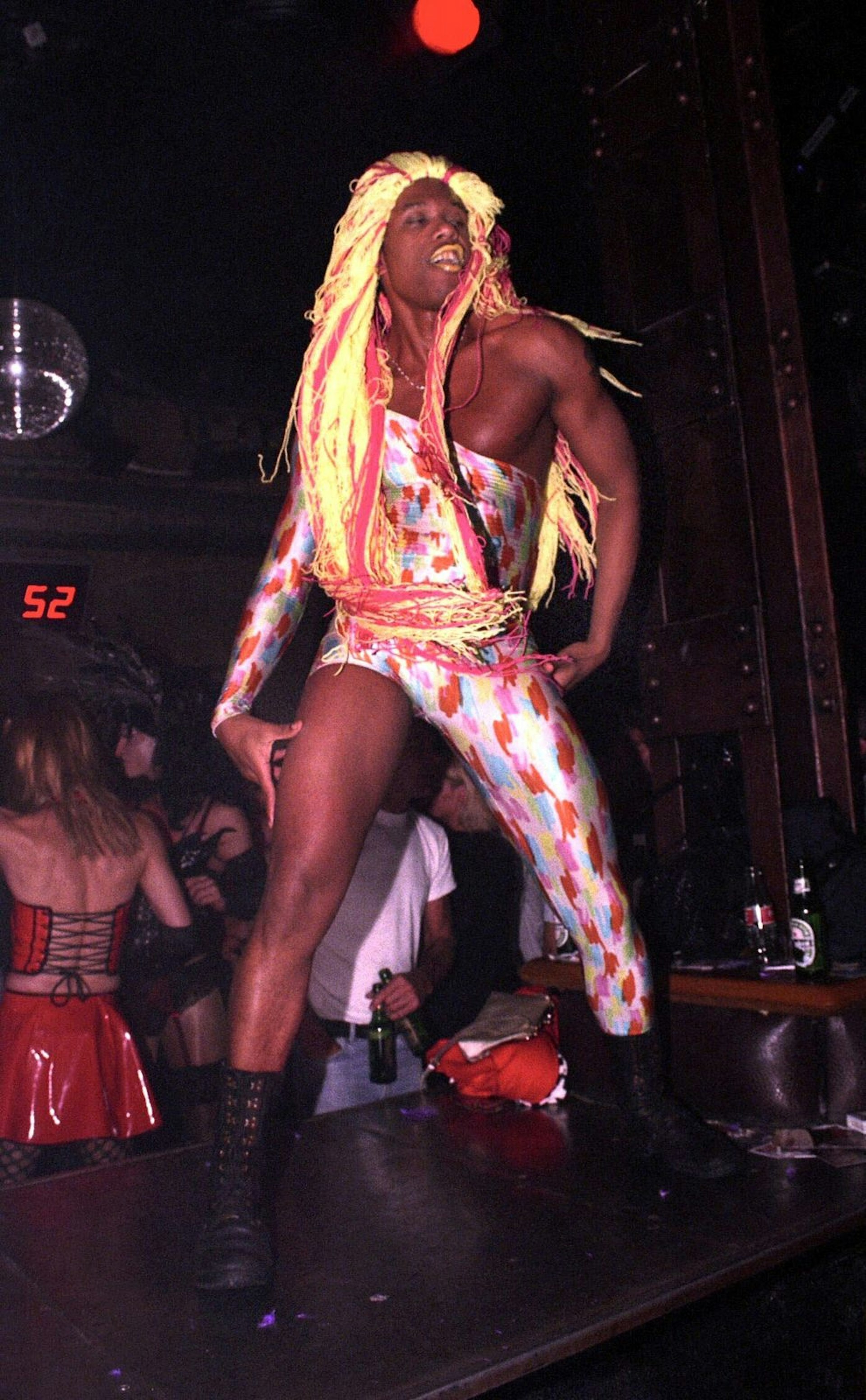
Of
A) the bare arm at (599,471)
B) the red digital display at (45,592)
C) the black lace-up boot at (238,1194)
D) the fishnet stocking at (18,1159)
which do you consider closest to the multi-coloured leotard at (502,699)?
the bare arm at (599,471)

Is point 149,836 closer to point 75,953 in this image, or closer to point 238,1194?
point 75,953

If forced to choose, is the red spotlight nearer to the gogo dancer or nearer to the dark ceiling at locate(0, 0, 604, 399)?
the dark ceiling at locate(0, 0, 604, 399)

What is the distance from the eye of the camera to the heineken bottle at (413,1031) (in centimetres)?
379

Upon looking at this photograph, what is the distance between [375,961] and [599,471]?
1912 mm

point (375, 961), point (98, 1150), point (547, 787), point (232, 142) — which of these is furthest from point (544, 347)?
point (232, 142)

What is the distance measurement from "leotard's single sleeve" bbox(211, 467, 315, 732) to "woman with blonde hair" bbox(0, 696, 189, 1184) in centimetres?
158

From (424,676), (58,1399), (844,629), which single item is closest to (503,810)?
(424,676)

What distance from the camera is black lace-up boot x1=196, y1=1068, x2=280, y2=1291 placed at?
2.08 meters

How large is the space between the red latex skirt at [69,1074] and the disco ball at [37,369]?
12.5 feet

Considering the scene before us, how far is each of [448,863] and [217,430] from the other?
201 inches

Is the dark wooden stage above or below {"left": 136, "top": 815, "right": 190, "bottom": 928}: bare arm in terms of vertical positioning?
below

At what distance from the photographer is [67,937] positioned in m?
3.84

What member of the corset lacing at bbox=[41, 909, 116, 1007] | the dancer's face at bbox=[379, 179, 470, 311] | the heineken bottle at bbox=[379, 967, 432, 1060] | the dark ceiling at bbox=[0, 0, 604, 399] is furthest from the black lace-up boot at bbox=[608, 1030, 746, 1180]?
the dark ceiling at bbox=[0, 0, 604, 399]

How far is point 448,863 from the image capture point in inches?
163
